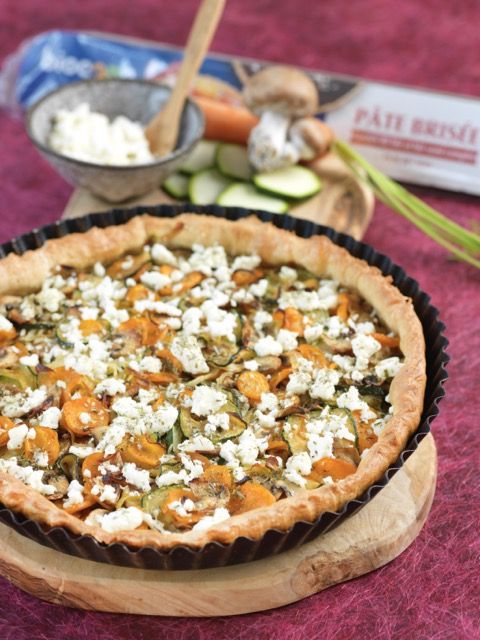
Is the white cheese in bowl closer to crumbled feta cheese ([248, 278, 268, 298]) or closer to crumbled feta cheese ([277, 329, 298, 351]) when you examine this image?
crumbled feta cheese ([248, 278, 268, 298])

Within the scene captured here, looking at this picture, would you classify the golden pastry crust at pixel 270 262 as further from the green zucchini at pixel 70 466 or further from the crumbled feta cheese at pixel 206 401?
the crumbled feta cheese at pixel 206 401

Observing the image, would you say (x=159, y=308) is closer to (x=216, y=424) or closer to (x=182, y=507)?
(x=216, y=424)

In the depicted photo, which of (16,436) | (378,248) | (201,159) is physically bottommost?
(378,248)

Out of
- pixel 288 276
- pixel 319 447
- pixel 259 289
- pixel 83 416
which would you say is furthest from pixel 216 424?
pixel 288 276

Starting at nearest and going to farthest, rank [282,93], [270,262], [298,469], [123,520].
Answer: [123,520] → [298,469] → [270,262] → [282,93]

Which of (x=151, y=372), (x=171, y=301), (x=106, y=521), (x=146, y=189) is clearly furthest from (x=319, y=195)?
(x=106, y=521)

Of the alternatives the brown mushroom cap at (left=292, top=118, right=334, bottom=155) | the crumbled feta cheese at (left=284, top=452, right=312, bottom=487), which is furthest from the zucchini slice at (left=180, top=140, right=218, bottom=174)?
the crumbled feta cheese at (left=284, top=452, right=312, bottom=487)
